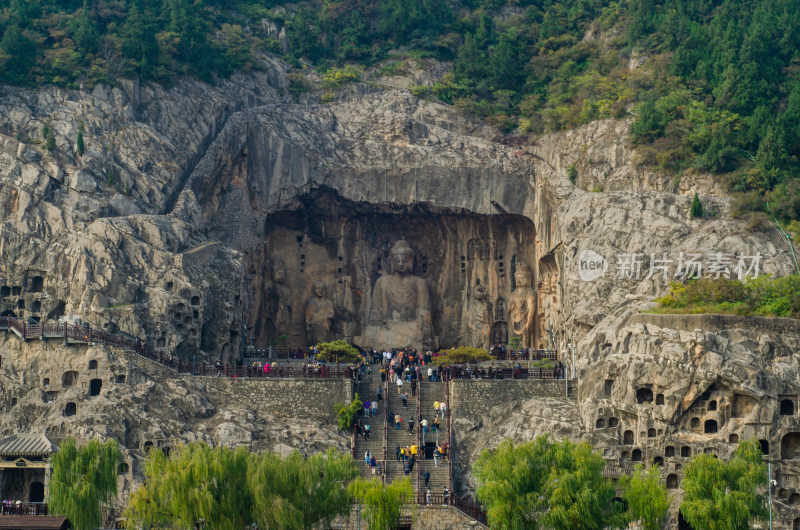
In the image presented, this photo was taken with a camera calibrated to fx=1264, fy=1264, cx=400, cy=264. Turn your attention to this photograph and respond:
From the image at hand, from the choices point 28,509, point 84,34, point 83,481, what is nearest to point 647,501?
point 83,481

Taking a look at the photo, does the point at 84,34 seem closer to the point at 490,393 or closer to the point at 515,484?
the point at 490,393

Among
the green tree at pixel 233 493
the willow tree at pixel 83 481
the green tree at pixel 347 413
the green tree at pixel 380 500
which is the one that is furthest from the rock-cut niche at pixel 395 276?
the green tree at pixel 380 500

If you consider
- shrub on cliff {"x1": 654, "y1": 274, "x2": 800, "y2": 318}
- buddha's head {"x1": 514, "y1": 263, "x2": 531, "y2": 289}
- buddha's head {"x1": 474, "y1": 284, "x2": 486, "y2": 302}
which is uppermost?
buddha's head {"x1": 514, "y1": 263, "x2": 531, "y2": 289}

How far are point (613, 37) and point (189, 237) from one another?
3046 centimetres

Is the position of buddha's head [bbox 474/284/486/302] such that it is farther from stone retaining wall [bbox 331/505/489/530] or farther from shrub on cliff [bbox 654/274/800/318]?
stone retaining wall [bbox 331/505/489/530]

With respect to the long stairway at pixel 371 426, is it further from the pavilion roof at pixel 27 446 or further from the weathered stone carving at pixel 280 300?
the pavilion roof at pixel 27 446

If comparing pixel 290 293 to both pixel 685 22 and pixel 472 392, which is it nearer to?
pixel 472 392

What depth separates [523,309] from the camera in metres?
69.8

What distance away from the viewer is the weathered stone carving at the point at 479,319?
70.8 m

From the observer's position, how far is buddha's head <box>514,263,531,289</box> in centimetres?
6988

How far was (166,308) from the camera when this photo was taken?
5725cm

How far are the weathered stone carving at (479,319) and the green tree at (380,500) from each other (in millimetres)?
26425

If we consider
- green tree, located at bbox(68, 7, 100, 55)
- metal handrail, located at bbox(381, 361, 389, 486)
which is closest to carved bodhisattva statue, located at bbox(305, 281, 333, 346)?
metal handrail, located at bbox(381, 361, 389, 486)

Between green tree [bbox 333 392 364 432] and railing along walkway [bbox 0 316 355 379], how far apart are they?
1770 millimetres
